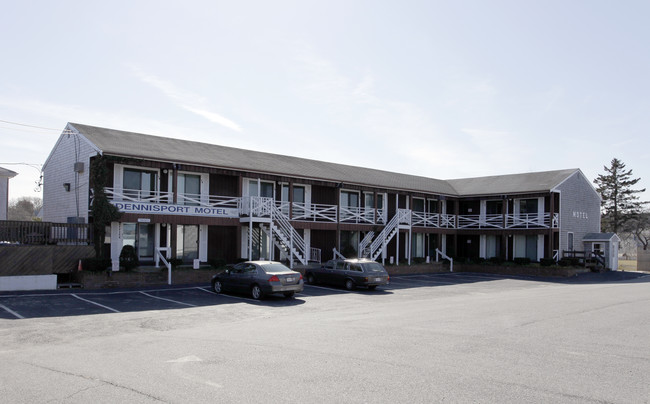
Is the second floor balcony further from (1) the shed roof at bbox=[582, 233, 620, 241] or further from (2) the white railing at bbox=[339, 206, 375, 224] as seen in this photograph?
(1) the shed roof at bbox=[582, 233, 620, 241]

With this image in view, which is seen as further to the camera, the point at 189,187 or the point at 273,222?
the point at 273,222

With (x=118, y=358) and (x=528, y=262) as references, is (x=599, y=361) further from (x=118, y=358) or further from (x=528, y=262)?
(x=528, y=262)

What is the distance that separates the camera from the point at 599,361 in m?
8.62

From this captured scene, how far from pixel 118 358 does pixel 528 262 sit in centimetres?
2982

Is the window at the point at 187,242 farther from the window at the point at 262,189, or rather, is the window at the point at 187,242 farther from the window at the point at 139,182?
the window at the point at 262,189

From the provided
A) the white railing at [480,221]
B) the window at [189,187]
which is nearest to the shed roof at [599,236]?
the white railing at [480,221]

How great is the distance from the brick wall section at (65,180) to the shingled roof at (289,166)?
2.88 feet

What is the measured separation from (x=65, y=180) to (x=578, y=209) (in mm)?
32226

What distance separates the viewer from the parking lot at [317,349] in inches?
268

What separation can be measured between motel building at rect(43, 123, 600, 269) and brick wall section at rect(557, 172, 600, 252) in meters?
0.08

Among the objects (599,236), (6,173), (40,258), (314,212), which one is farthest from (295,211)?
(599,236)

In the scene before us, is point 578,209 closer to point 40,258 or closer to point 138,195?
point 138,195

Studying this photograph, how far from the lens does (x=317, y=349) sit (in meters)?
9.45

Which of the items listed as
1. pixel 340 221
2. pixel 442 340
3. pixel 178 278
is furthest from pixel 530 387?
pixel 340 221
